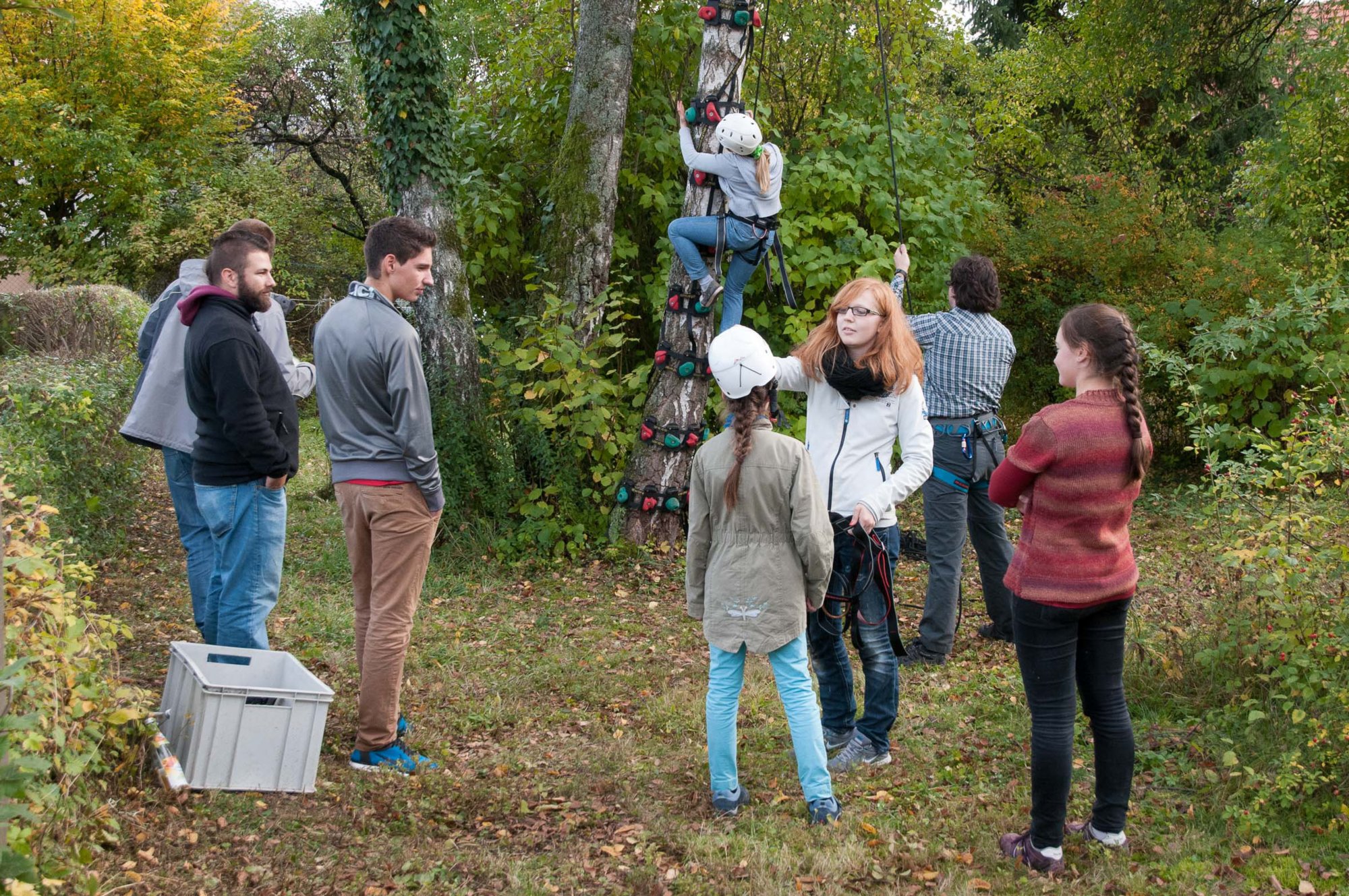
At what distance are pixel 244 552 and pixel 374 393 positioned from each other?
3.01 feet

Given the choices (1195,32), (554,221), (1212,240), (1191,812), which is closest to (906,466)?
(1191,812)

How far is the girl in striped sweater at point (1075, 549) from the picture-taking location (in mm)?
3369

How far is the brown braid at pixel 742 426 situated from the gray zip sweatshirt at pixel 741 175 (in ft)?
11.1

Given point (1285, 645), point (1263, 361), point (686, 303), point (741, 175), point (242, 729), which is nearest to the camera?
point (242, 729)

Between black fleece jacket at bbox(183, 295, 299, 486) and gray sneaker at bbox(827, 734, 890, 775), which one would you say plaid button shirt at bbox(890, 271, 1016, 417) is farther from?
black fleece jacket at bbox(183, 295, 299, 486)

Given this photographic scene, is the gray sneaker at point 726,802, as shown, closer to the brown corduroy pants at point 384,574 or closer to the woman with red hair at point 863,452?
the woman with red hair at point 863,452

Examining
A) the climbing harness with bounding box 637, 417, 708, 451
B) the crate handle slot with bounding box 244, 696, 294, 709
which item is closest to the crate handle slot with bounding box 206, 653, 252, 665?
the crate handle slot with bounding box 244, 696, 294, 709

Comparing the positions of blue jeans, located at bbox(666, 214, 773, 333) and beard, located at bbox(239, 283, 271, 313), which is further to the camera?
blue jeans, located at bbox(666, 214, 773, 333)

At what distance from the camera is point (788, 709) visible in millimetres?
3930

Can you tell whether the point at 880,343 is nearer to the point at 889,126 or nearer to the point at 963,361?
the point at 963,361

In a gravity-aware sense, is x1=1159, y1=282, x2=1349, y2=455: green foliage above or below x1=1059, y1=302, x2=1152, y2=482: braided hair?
above

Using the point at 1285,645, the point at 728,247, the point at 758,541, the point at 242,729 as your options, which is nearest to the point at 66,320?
the point at 728,247

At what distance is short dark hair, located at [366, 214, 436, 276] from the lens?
168 inches

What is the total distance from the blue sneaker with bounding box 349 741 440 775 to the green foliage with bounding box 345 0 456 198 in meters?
4.57
